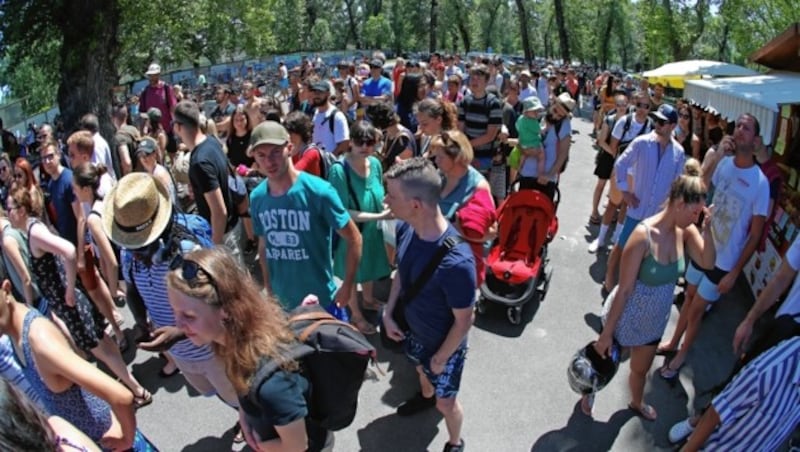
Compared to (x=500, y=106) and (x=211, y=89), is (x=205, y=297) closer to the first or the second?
(x=500, y=106)

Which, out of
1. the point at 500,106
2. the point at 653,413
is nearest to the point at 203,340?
the point at 653,413

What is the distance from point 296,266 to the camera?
3502 millimetres

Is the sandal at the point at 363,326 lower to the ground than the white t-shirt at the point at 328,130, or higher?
lower

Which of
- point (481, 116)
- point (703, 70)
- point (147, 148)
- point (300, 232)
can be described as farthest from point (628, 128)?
point (703, 70)

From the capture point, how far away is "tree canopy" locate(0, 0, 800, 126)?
11273 mm

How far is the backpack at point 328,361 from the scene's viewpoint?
2.18 metres

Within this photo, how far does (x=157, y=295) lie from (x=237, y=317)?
1.61m

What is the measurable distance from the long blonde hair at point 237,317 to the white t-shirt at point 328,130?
4.22 m

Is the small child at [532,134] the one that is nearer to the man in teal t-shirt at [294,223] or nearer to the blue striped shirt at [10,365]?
the man in teal t-shirt at [294,223]

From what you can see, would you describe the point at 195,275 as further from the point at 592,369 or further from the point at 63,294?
the point at 592,369

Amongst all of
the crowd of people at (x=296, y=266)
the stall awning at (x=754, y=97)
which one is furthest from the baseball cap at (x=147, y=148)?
the stall awning at (x=754, y=97)

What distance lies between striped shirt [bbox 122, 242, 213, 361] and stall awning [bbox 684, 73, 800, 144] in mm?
5453

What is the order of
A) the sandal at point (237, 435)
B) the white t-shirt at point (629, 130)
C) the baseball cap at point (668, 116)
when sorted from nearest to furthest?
the sandal at point (237, 435)
the baseball cap at point (668, 116)
the white t-shirt at point (629, 130)

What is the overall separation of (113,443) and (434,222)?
1811 mm
